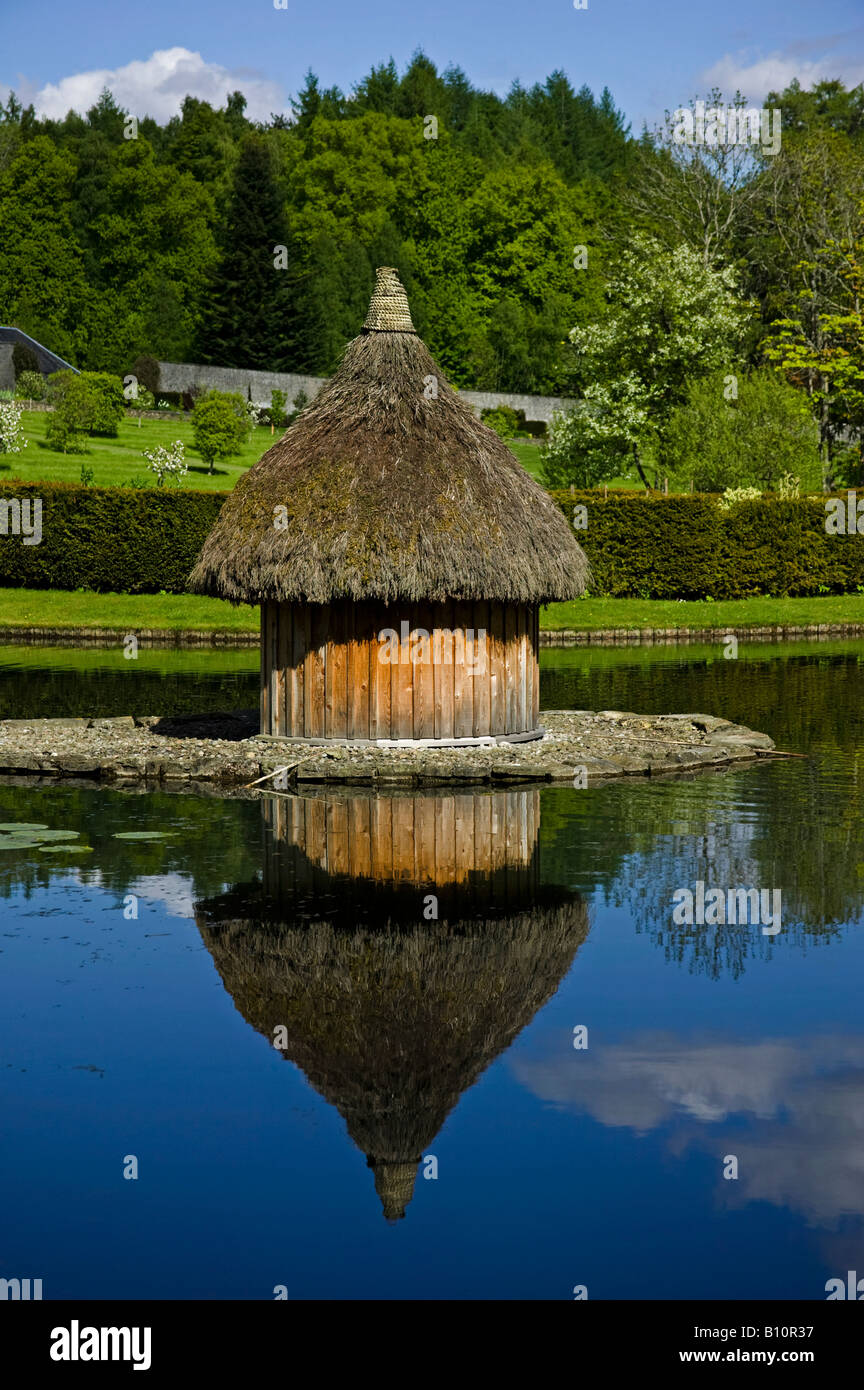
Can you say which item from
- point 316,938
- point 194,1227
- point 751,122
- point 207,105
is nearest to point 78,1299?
point 194,1227

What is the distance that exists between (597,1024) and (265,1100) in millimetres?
2139

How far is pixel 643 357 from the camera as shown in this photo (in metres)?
57.2

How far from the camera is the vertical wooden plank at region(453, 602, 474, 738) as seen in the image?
19.8 meters

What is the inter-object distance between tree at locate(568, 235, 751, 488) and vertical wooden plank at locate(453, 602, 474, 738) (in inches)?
1455

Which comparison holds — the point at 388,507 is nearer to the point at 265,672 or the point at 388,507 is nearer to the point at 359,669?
the point at 359,669

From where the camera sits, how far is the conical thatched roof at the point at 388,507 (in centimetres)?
1909

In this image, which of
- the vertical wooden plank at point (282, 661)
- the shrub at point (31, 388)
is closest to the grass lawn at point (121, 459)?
the shrub at point (31, 388)

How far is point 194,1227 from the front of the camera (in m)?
6.74

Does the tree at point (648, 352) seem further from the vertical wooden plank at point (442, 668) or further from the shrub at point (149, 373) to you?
the vertical wooden plank at point (442, 668)

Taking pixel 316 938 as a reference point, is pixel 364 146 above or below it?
above

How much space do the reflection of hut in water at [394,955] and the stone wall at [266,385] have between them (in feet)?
242

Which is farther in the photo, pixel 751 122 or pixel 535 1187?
pixel 751 122

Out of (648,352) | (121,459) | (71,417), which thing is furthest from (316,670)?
(71,417)

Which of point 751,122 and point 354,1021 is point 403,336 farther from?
point 751,122
